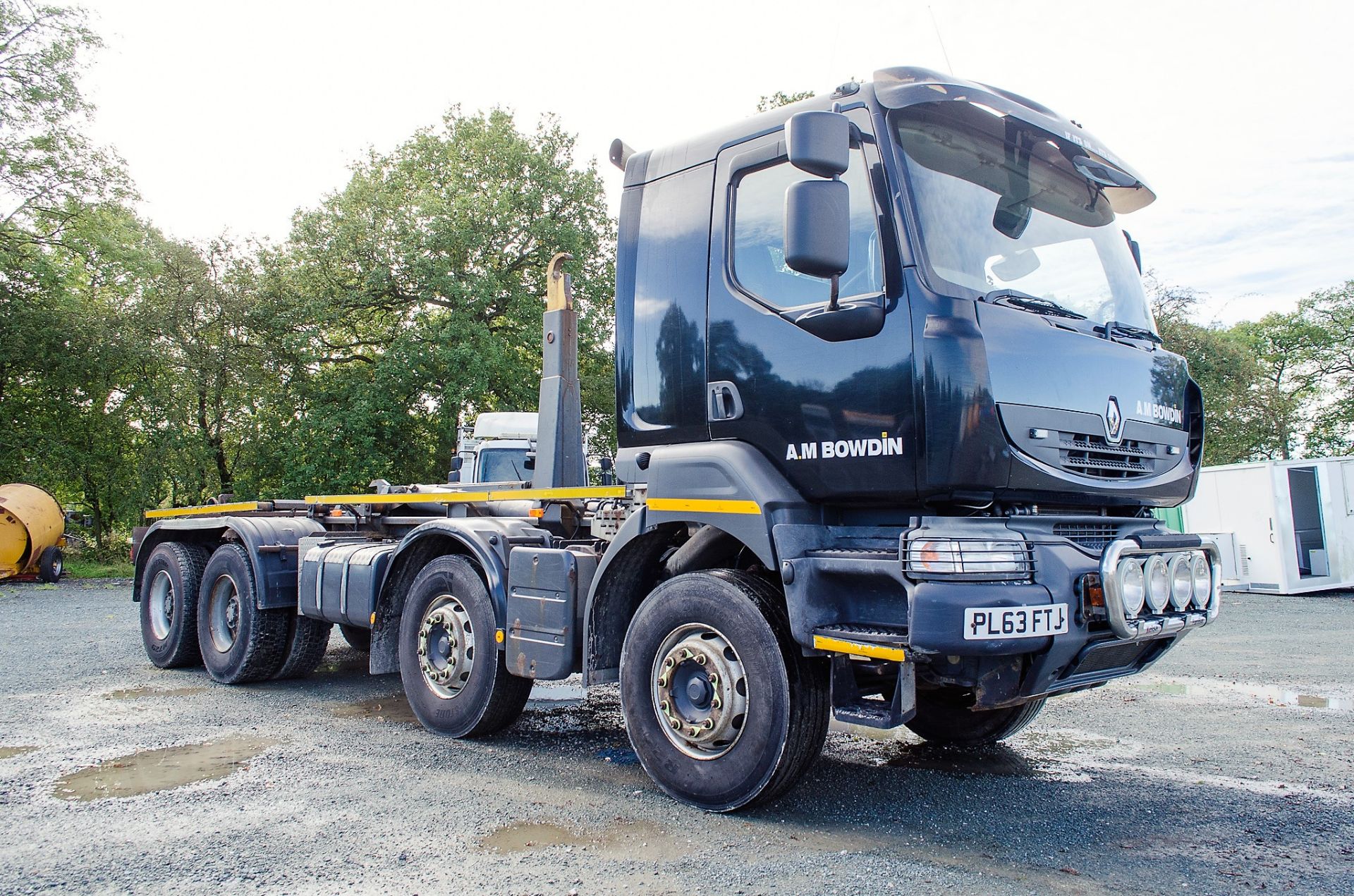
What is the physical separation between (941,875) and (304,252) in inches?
1069

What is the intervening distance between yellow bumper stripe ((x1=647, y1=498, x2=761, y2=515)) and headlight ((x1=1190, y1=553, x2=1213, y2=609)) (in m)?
1.91

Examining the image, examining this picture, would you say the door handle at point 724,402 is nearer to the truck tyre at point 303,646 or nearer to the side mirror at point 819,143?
the side mirror at point 819,143

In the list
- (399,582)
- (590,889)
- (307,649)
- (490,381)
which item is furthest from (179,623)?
(490,381)

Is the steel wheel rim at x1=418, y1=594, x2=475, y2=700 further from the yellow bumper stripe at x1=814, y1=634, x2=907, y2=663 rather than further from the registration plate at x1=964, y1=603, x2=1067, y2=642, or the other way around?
the registration plate at x1=964, y1=603, x2=1067, y2=642

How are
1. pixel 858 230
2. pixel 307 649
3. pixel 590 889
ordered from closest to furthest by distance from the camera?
pixel 590 889 < pixel 858 230 < pixel 307 649

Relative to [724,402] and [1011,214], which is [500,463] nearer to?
[724,402]

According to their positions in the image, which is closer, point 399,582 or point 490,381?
point 399,582

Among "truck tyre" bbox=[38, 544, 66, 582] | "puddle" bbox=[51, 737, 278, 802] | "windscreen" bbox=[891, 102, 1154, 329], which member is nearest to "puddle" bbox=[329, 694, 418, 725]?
"puddle" bbox=[51, 737, 278, 802]

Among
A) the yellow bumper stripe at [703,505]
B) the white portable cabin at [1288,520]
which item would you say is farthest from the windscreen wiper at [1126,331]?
the white portable cabin at [1288,520]

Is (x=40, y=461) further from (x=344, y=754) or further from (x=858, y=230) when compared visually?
(x=858, y=230)

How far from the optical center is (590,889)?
3385 millimetres

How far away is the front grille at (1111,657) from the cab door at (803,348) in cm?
99

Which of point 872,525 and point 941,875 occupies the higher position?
point 872,525

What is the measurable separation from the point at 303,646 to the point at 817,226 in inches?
239
